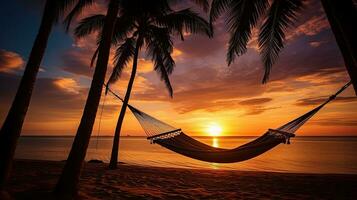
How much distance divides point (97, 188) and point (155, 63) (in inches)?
159

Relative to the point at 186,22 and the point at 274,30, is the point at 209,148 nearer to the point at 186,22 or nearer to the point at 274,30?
the point at 274,30

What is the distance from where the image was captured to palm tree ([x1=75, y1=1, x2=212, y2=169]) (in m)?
5.69

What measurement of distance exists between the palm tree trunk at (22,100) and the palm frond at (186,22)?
11.6ft

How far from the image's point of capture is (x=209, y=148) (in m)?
5.12

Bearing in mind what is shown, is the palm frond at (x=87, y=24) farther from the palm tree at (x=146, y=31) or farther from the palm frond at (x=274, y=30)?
the palm frond at (x=274, y=30)

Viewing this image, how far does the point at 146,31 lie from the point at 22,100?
408 centimetres

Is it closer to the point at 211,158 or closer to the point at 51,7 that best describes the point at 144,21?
Result: the point at 51,7

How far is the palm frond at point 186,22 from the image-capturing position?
624cm

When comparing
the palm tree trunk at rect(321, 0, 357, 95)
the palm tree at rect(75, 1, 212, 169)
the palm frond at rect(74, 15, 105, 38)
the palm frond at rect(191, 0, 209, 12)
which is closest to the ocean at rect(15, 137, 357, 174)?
the palm tree at rect(75, 1, 212, 169)

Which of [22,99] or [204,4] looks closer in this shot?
[22,99]

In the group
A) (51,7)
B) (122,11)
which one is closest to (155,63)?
(122,11)

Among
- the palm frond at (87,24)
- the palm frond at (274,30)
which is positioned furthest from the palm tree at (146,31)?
the palm frond at (274,30)

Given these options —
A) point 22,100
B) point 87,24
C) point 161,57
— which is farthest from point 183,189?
point 87,24

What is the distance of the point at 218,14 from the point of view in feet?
12.1
